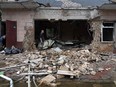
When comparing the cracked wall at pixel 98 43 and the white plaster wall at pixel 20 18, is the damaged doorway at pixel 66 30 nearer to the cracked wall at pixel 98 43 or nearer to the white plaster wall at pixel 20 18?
the white plaster wall at pixel 20 18

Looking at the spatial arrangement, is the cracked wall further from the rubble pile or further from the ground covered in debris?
the rubble pile

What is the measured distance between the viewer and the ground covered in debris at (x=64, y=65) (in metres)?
15.3

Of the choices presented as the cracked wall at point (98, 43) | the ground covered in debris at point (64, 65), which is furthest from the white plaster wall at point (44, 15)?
the ground covered in debris at point (64, 65)

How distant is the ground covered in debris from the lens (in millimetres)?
15320

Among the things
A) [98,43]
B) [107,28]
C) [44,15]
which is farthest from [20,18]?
[107,28]

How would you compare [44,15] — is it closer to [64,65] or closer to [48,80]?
[64,65]

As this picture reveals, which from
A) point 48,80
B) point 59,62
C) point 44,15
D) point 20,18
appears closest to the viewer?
point 48,80

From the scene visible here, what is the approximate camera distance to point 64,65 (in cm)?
1664

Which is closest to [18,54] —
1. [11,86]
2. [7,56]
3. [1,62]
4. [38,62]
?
[7,56]

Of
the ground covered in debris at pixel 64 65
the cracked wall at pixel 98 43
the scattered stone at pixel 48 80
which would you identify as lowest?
the scattered stone at pixel 48 80

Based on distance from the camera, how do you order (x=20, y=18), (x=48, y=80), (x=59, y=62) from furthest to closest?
(x=20, y=18) → (x=59, y=62) → (x=48, y=80)

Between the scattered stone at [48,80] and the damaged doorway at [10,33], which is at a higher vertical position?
the damaged doorway at [10,33]

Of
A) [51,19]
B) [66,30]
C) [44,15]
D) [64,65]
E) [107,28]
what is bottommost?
[64,65]

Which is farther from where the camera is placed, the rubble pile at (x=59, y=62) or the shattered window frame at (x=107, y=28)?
the shattered window frame at (x=107, y=28)
